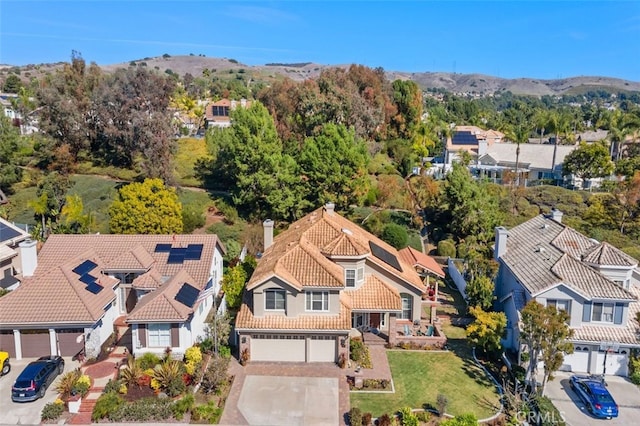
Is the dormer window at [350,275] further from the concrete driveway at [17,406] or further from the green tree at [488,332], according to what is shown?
the concrete driveway at [17,406]

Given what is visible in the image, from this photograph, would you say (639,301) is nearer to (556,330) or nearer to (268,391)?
(556,330)

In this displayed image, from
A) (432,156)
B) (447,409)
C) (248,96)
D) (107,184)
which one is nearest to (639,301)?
(447,409)

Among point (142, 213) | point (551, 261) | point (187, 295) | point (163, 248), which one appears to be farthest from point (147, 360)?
point (551, 261)

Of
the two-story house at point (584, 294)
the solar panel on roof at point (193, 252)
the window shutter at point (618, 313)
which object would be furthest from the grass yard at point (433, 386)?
the solar panel on roof at point (193, 252)

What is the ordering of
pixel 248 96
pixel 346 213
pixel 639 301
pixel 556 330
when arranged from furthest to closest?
1. pixel 248 96
2. pixel 346 213
3. pixel 639 301
4. pixel 556 330

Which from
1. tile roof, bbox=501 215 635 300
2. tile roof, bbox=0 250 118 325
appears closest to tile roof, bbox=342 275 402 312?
tile roof, bbox=501 215 635 300

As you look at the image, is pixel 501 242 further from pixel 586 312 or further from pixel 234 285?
pixel 234 285

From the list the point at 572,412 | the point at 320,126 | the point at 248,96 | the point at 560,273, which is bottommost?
the point at 572,412
